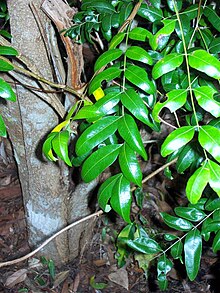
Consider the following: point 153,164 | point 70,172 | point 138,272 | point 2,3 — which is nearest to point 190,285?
point 138,272

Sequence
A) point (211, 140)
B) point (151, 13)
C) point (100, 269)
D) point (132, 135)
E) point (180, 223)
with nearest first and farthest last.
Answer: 1. point (211, 140)
2. point (132, 135)
3. point (151, 13)
4. point (180, 223)
5. point (100, 269)

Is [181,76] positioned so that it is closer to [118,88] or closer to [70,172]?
[118,88]

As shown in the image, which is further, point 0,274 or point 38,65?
point 0,274

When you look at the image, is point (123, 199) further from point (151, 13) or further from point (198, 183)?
point (151, 13)

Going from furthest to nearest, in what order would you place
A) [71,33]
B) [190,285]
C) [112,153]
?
[190,285] < [71,33] < [112,153]

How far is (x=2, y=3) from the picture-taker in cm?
127

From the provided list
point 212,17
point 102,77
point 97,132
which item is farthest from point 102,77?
point 212,17

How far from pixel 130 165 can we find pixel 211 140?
17 cm

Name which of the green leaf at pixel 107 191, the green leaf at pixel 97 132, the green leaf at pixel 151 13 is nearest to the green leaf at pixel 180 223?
the green leaf at pixel 107 191

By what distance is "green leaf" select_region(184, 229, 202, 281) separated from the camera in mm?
964

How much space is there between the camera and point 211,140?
64cm

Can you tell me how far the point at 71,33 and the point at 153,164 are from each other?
3.02ft

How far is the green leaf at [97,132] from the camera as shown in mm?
766

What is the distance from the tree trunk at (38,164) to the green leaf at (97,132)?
472 millimetres
